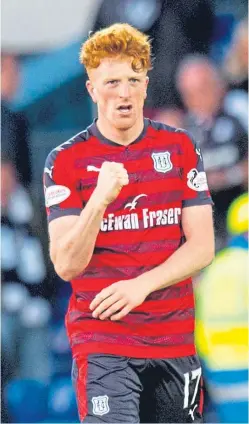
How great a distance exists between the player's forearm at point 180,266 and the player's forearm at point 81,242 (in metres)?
0.24

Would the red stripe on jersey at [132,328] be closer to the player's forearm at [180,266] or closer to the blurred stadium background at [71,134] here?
the player's forearm at [180,266]

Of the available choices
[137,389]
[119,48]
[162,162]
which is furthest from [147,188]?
[137,389]

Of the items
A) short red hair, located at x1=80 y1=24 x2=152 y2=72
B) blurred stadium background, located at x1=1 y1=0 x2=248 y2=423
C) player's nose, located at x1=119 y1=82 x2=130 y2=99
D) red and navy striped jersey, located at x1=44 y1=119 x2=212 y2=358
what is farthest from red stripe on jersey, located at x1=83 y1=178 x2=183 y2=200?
blurred stadium background, located at x1=1 y1=0 x2=248 y2=423

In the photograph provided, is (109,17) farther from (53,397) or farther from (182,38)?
(53,397)

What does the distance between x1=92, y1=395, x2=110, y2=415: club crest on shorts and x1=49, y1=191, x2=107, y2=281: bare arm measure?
1.56ft

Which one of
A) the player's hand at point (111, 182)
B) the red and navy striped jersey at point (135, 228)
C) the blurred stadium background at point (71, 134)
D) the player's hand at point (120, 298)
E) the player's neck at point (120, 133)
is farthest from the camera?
the blurred stadium background at point (71, 134)

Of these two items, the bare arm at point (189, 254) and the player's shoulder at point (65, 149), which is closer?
the bare arm at point (189, 254)

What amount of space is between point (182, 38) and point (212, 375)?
1870 millimetres

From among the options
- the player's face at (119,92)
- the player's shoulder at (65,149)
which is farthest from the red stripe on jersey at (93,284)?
the player's face at (119,92)

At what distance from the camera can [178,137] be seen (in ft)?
13.5

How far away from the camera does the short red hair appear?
4.04 meters

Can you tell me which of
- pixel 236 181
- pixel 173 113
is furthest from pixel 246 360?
pixel 173 113

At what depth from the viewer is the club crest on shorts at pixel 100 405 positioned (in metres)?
3.83

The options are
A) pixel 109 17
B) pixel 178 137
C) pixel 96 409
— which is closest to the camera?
pixel 96 409
